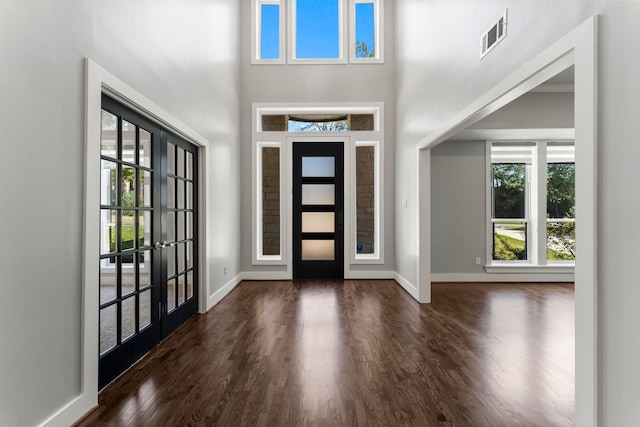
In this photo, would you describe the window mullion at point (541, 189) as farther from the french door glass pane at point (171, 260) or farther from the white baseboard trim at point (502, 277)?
the french door glass pane at point (171, 260)

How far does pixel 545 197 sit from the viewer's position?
605 cm

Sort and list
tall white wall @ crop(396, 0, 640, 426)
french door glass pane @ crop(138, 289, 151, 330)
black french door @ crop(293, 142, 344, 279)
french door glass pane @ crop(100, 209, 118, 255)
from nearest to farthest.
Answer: tall white wall @ crop(396, 0, 640, 426)
french door glass pane @ crop(100, 209, 118, 255)
french door glass pane @ crop(138, 289, 151, 330)
black french door @ crop(293, 142, 344, 279)

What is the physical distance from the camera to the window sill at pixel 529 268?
5.96 metres

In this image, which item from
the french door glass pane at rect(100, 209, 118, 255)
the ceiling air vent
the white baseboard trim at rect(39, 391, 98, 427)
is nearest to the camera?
the white baseboard trim at rect(39, 391, 98, 427)

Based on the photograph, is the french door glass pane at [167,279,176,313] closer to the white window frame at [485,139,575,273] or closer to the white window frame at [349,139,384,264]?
the white window frame at [349,139,384,264]

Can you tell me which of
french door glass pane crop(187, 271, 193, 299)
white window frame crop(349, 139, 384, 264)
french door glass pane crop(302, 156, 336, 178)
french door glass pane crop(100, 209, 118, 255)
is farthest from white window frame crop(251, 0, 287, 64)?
french door glass pane crop(100, 209, 118, 255)

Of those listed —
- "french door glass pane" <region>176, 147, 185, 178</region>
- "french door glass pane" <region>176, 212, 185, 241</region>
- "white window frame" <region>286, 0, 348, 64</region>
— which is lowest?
"french door glass pane" <region>176, 212, 185, 241</region>

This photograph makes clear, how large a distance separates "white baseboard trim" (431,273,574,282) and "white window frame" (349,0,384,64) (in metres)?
3.90

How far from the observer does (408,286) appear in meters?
5.13

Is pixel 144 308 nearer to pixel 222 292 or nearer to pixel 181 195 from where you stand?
pixel 181 195

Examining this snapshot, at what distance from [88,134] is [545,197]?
662 cm

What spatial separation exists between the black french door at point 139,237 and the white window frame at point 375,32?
12.1 ft

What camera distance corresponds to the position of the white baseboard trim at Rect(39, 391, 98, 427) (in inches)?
71.5

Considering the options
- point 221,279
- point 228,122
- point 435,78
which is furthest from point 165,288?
point 435,78
